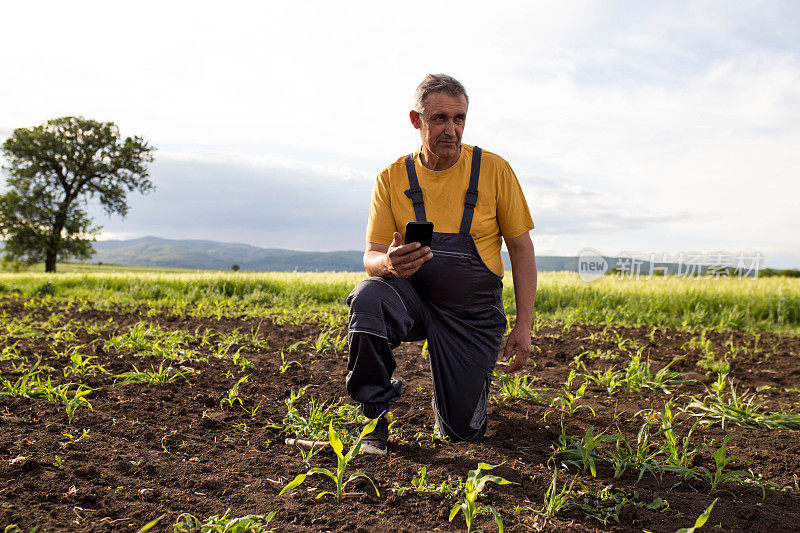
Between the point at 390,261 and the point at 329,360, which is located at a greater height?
the point at 390,261

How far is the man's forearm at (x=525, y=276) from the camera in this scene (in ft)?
11.1

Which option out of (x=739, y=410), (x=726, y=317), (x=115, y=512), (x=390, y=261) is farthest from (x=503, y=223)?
(x=726, y=317)

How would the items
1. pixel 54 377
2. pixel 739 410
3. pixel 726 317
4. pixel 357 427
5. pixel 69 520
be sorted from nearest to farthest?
pixel 69 520 → pixel 357 427 → pixel 739 410 → pixel 54 377 → pixel 726 317

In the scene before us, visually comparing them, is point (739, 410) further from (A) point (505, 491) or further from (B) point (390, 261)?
(B) point (390, 261)

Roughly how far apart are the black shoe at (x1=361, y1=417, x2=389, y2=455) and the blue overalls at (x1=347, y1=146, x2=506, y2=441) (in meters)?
0.19

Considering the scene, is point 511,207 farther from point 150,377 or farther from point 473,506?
point 150,377

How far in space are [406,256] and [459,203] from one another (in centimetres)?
66

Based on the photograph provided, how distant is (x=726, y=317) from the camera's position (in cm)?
866

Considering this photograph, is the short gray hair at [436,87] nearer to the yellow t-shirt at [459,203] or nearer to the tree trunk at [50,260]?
the yellow t-shirt at [459,203]

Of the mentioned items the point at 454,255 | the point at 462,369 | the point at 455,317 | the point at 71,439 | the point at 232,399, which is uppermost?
the point at 454,255

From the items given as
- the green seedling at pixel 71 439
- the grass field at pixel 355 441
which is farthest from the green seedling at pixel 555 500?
the green seedling at pixel 71 439

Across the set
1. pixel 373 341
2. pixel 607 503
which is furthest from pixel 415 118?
pixel 607 503

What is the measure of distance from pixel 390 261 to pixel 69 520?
179 cm

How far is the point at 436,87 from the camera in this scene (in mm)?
3174
